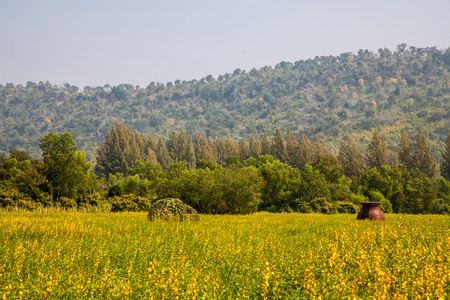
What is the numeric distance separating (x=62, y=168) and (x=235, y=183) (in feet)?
43.8

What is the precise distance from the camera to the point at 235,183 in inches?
1028

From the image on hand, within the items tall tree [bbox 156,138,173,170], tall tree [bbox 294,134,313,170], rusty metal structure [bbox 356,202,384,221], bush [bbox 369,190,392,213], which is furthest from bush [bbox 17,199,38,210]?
tall tree [bbox 156,138,173,170]

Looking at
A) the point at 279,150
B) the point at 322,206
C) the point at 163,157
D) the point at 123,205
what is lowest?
the point at 322,206

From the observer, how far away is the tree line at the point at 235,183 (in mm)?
25938

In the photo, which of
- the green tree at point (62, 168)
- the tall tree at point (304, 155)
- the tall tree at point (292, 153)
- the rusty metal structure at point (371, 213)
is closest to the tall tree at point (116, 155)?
the tall tree at point (292, 153)

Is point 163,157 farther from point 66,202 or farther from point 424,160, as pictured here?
point 66,202

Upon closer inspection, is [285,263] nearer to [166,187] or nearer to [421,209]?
[166,187]

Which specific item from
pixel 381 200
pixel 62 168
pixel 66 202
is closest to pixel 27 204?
pixel 66 202

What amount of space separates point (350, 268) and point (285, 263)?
1.32 metres

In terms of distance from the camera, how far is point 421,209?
4319 centimetres

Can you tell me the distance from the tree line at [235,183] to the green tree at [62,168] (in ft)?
0.23

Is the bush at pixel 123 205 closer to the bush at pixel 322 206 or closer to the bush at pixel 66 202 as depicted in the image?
the bush at pixel 66 202

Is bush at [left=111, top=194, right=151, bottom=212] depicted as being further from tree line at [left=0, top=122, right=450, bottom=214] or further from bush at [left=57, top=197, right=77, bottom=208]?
bush at [left=57, top=197, right=77, bottom=208]

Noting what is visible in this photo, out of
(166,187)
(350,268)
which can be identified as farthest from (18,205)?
(350,268)
